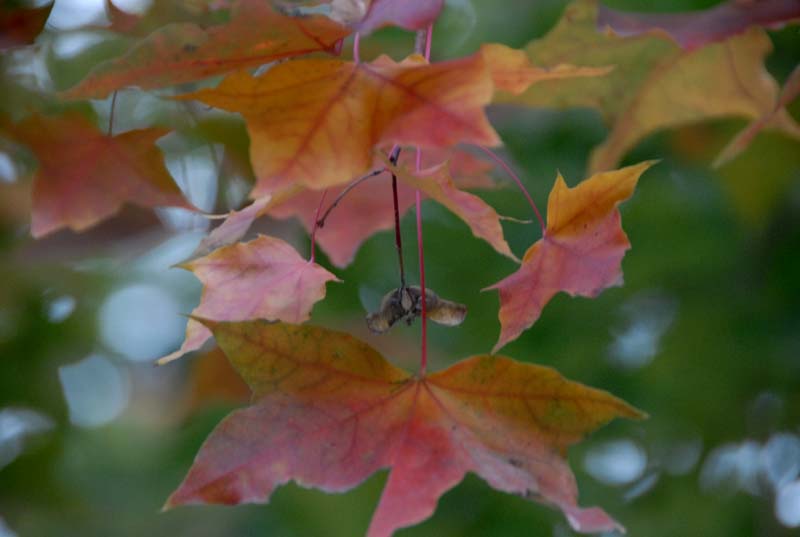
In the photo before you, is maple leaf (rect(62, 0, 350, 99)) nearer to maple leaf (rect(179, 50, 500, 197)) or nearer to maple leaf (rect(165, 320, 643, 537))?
maple leaf (rect(179, 50, 500, 197))

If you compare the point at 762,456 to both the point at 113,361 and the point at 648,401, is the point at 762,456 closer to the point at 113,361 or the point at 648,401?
the point at 648,401

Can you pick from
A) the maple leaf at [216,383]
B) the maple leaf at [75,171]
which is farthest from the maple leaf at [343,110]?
the maple leaf at [216,383]

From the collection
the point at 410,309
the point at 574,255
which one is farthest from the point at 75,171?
the point at 574,255

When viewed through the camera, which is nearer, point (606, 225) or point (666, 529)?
point (606, 225)

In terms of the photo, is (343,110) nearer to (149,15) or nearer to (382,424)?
→ (382,424)

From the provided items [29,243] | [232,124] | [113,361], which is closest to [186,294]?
[113,361]

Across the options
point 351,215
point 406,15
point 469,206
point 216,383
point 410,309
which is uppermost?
point 406,15
